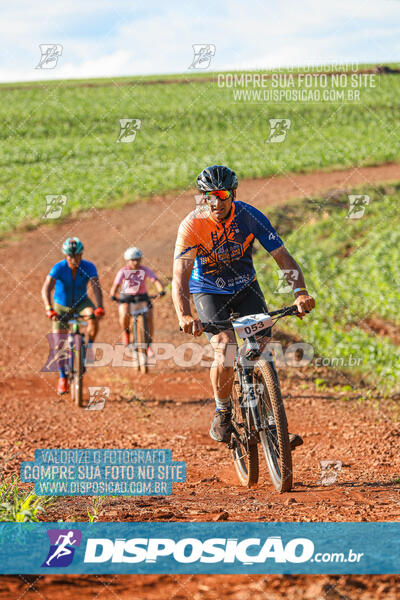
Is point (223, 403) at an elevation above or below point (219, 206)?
A: below

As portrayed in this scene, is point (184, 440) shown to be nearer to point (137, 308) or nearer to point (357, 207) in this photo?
point (137, 308)

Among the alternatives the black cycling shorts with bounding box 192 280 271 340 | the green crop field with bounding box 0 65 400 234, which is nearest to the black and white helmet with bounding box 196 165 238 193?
the black cycling shorts with bounding box 192 280 271 340

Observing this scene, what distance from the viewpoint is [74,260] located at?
9219 mm

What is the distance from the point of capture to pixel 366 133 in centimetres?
3919

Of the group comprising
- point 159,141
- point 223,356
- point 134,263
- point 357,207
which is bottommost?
point 223,356

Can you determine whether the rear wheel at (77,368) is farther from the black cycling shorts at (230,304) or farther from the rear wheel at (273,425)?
the rear wheel at (273,425)

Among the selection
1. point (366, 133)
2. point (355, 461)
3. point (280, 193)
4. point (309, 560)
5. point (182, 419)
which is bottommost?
point (309, 560)

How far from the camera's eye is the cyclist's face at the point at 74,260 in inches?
Result: 362

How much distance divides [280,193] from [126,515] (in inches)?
849

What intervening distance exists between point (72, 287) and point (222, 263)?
4.24 m

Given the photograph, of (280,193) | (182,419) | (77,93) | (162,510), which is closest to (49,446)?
(182,419)

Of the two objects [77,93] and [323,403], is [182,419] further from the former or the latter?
[77,93]

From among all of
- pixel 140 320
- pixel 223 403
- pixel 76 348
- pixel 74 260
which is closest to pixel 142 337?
pixel 140 320

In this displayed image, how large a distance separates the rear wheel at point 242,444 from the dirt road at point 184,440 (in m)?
0.15
